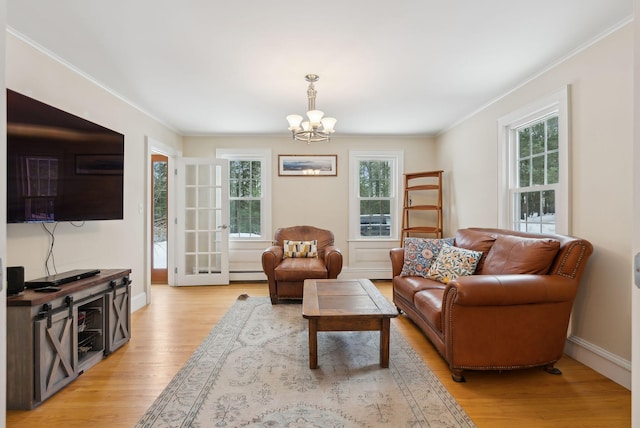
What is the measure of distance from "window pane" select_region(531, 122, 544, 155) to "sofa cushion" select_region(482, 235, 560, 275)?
985 millimetres

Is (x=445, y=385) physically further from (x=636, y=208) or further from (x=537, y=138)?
(x=537, y=138)

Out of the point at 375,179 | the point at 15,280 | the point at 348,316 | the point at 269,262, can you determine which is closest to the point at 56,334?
the point at 15,280

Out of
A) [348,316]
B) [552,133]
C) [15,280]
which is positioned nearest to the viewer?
[15,280]

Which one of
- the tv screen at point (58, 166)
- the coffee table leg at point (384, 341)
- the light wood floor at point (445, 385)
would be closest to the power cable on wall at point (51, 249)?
the tv screen at point (58, 166)

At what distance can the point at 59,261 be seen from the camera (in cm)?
271

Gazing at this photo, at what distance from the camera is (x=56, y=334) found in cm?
212

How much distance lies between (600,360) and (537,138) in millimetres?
1924

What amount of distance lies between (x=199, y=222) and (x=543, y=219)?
441 cm

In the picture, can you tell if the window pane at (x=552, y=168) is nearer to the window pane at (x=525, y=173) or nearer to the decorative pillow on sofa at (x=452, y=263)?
the window pane at (x=525, y=173)

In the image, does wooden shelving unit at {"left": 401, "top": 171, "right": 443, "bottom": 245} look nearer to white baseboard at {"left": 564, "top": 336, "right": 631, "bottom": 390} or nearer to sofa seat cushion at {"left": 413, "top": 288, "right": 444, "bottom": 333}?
sofa seat cushion at {"left": 413, "top": 288, "right": 444, "bottom": 333}

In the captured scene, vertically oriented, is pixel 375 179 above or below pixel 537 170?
above

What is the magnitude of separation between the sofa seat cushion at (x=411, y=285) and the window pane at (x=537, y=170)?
1.35 m

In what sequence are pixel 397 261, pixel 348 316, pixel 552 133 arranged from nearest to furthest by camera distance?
1. pixel 348 316
2. pixel 552 133
3. pixel 397 261

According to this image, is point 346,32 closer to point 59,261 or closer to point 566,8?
point 566,8
